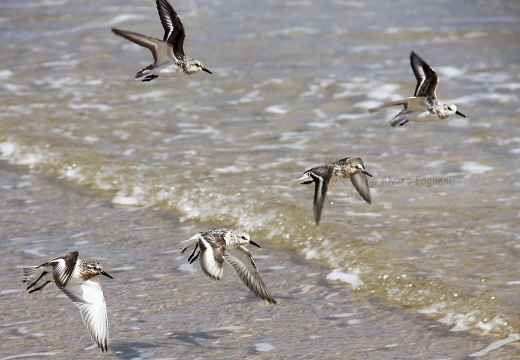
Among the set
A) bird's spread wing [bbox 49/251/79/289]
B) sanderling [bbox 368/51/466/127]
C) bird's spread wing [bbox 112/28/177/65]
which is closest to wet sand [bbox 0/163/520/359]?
bird's spread wing [bbox 49/251/79/289]

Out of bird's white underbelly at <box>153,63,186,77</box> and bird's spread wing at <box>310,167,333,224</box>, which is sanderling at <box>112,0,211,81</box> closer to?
bird's white underbelly at <box>153,63,186,77</box>

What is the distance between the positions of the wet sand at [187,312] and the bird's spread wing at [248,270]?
200mm

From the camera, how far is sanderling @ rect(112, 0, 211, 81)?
6305 millimetres

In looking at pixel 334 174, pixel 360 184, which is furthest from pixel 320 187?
pixel 360 184

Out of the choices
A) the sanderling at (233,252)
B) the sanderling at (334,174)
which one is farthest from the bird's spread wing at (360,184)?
the sanderling at (233,252)

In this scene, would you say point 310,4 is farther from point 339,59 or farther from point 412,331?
point 412,331

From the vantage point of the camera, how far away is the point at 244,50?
1352 cm

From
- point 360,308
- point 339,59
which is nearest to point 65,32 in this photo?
point 339,59

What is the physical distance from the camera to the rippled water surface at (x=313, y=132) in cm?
650

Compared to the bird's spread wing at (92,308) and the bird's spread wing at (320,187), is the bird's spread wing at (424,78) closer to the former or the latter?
the bird's spread wing at (320,187)

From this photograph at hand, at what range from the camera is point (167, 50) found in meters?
6.54

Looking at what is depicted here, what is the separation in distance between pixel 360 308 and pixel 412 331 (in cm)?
48

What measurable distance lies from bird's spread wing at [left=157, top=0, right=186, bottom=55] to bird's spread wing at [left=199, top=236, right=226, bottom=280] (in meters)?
1.83

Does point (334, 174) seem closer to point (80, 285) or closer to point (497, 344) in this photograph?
point (497, 344)
